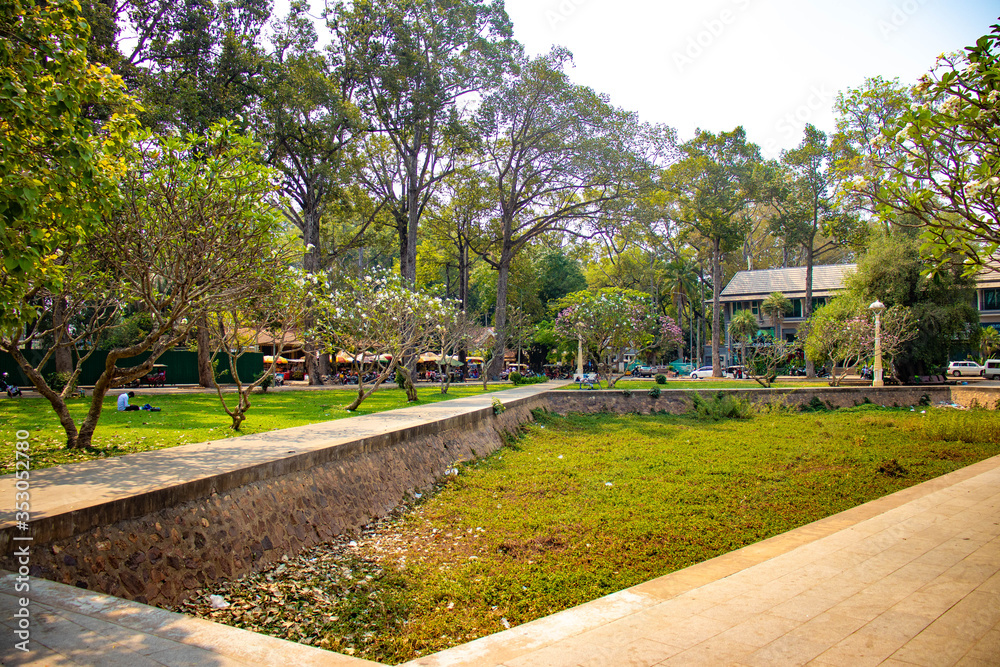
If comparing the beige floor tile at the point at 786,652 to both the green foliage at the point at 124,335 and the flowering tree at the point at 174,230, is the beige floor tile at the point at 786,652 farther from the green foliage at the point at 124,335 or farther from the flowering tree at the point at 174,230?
the green foliage at the point at 124,335

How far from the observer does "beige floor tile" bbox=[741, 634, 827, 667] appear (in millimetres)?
2802

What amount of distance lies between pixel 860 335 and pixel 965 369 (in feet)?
68.7

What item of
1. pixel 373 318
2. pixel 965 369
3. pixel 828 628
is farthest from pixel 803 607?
pixel 965 369

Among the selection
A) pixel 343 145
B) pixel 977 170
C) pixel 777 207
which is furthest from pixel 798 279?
pixel 977 170

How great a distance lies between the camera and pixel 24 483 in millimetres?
4746

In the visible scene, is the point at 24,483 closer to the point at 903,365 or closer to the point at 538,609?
the point at 538,609

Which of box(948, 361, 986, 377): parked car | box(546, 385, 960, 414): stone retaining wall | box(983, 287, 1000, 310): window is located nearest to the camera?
box(546, 385, 960, 414): stone retaining wall

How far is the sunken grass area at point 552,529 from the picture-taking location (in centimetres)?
432

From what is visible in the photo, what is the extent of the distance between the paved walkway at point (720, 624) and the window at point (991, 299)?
155 ft

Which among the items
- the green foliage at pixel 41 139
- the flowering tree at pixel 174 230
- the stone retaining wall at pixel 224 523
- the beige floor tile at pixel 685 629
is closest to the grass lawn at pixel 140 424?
the flowering tree at pixel 174 230

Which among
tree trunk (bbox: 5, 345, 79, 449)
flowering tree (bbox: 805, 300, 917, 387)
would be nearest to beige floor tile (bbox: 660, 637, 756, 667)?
tree trunk (bbox: 5, 345, 79, 449)

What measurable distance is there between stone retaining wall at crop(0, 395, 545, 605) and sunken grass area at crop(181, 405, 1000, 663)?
0.24 metres

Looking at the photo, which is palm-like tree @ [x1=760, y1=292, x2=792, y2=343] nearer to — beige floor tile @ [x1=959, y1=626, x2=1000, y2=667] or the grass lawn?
the grass lawn

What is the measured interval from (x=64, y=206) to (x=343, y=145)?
79.5 feet
